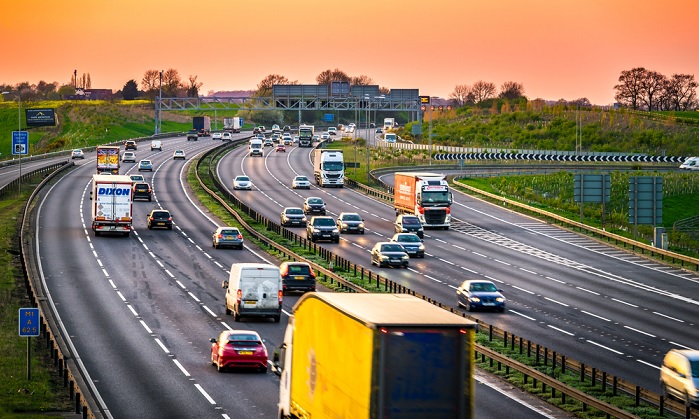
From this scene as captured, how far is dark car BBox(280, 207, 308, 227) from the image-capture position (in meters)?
87.4

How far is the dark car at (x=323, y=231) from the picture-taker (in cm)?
7950

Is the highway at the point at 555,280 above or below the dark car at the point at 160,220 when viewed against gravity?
below

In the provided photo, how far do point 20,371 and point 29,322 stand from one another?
10.7ft

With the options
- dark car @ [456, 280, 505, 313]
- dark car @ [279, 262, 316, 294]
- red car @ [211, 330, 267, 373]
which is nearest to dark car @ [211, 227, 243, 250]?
dark car @ [279, 262, 316, 294]

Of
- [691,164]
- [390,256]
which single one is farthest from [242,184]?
[691,164]

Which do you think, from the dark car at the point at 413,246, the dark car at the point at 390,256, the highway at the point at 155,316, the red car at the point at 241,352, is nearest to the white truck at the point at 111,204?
the highway at the point at 155,316

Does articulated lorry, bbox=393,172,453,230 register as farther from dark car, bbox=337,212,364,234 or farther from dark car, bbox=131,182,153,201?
dark car, bbox=131,182,153,201

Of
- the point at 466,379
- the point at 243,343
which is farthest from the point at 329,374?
the point at 243,343

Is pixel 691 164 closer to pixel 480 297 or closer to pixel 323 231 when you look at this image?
pixel 323 231

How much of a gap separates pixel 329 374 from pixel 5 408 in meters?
14.8

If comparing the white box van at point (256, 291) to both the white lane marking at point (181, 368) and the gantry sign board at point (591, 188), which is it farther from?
the gantry sign board at point (591, 188)

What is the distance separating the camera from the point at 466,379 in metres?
20.6

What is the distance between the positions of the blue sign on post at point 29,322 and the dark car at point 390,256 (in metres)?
34.1

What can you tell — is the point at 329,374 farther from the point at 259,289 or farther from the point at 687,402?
the point at 259,289
